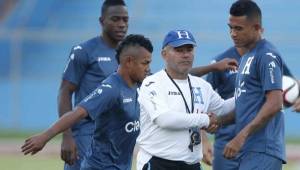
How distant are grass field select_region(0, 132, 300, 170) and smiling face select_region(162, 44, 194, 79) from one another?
8.08 metres

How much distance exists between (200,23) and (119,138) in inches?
764

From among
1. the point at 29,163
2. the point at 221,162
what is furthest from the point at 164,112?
the point at 29,163

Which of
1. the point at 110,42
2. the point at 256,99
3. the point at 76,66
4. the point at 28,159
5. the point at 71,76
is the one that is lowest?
the point at 28,159

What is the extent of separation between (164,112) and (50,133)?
3.21 feet

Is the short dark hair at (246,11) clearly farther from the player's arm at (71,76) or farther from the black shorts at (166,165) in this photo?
the player's arm at (71,76)

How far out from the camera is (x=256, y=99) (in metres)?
8.15

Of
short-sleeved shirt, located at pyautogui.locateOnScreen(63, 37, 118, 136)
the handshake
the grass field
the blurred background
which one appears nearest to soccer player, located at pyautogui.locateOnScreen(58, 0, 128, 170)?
short-sleeved shirt, located at pyautogui.locateOnScreen(63, 37, 118, 136)

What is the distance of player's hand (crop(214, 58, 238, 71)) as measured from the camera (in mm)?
9203

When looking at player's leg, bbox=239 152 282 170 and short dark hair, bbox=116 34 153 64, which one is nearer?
player's leg, bbox=239 152 282 170

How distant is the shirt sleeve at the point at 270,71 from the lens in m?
7.96

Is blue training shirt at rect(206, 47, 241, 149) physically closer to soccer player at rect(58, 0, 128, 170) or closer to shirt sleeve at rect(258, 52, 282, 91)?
soccer player at rect(58, 0, 128, 170)

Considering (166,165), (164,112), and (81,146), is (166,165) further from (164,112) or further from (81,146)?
(81,146)

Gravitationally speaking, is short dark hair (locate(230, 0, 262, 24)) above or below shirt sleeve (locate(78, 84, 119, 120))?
above

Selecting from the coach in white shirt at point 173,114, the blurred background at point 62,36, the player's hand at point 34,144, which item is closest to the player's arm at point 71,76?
the coach in white shirt at point 173,114
